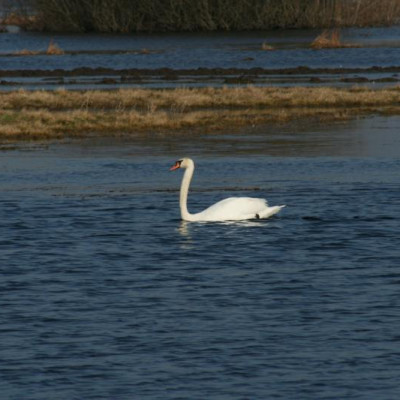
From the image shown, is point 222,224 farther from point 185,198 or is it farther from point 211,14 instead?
point 211,14

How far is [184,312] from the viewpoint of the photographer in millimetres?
12844

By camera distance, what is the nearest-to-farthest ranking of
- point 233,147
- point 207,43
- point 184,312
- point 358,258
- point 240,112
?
1. point 184,312
2. point 358,258
3. point 233,147
4. point 240,112
5. point 207,43

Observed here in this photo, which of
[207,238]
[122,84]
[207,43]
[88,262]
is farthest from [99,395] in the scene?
[207,43]

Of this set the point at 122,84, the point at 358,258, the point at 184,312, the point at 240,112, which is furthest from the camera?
the point at 122,84

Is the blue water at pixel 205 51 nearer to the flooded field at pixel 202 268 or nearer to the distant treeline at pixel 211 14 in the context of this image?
the distant treeline at pixel 211 14

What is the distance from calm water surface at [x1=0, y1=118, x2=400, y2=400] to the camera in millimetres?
10617

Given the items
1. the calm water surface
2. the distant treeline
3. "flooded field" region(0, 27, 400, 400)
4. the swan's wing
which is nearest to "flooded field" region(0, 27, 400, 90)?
the distant treeline

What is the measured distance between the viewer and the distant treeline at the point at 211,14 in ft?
315

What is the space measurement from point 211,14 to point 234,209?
267 feet

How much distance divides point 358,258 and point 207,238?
2.31 metres

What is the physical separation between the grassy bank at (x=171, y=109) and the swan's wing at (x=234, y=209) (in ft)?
45.3

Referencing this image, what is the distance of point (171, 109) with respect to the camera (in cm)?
3594

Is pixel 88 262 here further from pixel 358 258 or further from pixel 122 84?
pixel 122 84

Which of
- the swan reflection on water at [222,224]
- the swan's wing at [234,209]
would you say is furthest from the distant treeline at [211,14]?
the swan's wing at [234,209]
